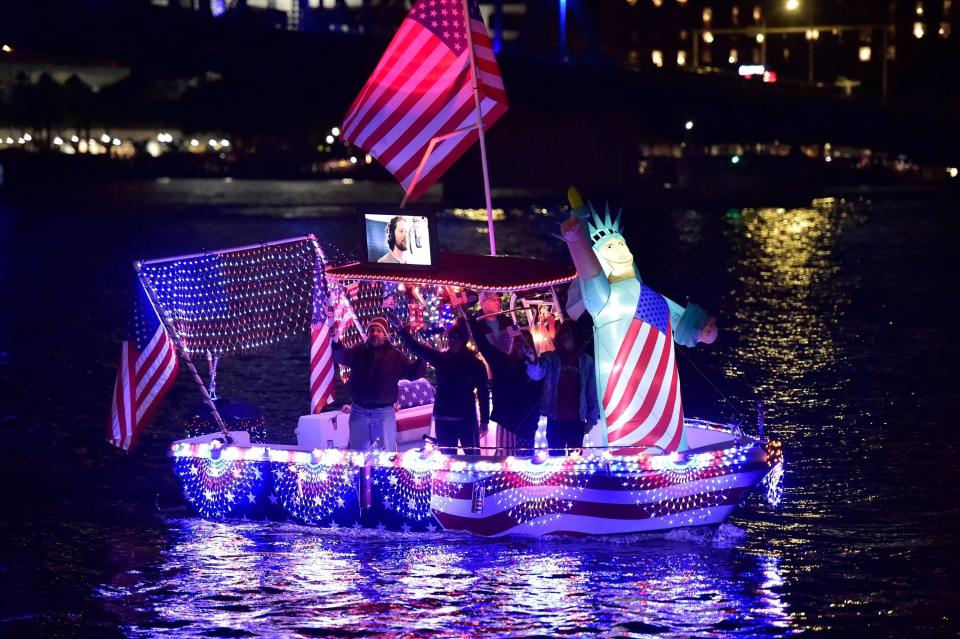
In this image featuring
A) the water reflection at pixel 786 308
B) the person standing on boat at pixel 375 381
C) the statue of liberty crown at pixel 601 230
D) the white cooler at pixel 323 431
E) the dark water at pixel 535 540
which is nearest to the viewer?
the dark water at pixel 535 540

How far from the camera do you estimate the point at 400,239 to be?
15109 mm

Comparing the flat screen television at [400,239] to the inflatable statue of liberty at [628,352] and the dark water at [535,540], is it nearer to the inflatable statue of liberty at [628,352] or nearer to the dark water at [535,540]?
the inflatable statue of liberty at [628,352]

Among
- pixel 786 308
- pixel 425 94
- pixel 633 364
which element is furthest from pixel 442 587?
pixel 786 308

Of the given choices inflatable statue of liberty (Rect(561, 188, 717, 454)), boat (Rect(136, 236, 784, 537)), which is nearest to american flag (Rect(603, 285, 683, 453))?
inflatable statue of liberty (Rect(561, 188, 717, 454))

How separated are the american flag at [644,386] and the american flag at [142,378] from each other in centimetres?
384

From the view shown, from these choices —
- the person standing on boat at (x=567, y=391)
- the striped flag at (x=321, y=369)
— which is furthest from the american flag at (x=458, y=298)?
the striped flag at (x=321, y=369)

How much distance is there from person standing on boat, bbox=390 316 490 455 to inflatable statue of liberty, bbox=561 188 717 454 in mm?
1068

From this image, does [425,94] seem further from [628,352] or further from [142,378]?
[142,378]

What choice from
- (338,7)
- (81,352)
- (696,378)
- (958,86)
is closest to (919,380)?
(696,378)

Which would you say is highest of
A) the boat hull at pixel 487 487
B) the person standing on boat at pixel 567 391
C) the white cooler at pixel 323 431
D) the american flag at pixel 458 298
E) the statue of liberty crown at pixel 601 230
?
the statue of liberty crown at pixel 601 230

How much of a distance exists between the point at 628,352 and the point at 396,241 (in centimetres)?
233

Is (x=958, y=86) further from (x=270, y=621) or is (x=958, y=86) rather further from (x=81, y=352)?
(x=270, y=621)

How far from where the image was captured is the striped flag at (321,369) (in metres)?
16.5

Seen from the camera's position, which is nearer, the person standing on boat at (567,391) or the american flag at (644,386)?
the american flag at (644,386)
